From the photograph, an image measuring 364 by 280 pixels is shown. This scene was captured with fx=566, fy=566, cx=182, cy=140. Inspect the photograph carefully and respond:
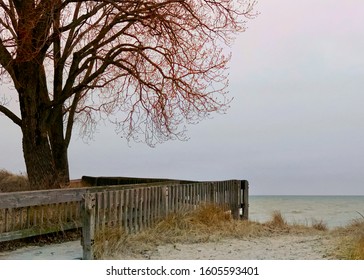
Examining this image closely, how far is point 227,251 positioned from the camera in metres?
9.39

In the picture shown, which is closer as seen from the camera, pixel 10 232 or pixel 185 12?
pixel 10 232

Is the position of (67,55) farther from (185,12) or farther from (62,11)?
(185,12)

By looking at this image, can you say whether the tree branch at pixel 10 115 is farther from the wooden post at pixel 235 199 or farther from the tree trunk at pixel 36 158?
the wooden post at pixel 235 199

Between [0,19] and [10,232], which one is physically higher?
[0,19]

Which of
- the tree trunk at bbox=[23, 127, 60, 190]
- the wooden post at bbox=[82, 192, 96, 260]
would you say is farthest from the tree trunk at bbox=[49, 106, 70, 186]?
the wooden post at bbox=[82, 192, 96, 260]

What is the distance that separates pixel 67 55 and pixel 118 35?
5.17ft

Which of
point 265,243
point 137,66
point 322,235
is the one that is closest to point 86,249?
point 265,243

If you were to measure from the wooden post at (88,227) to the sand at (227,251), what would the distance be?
367 mm

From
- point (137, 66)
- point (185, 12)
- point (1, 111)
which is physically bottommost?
point (1, 111)

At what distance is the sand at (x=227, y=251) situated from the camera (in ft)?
29.3

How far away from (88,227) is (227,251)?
2320 millimetres

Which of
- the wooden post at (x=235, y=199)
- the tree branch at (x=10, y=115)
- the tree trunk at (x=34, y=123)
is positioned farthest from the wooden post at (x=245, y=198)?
the tree branch at (x=10, y=115)
